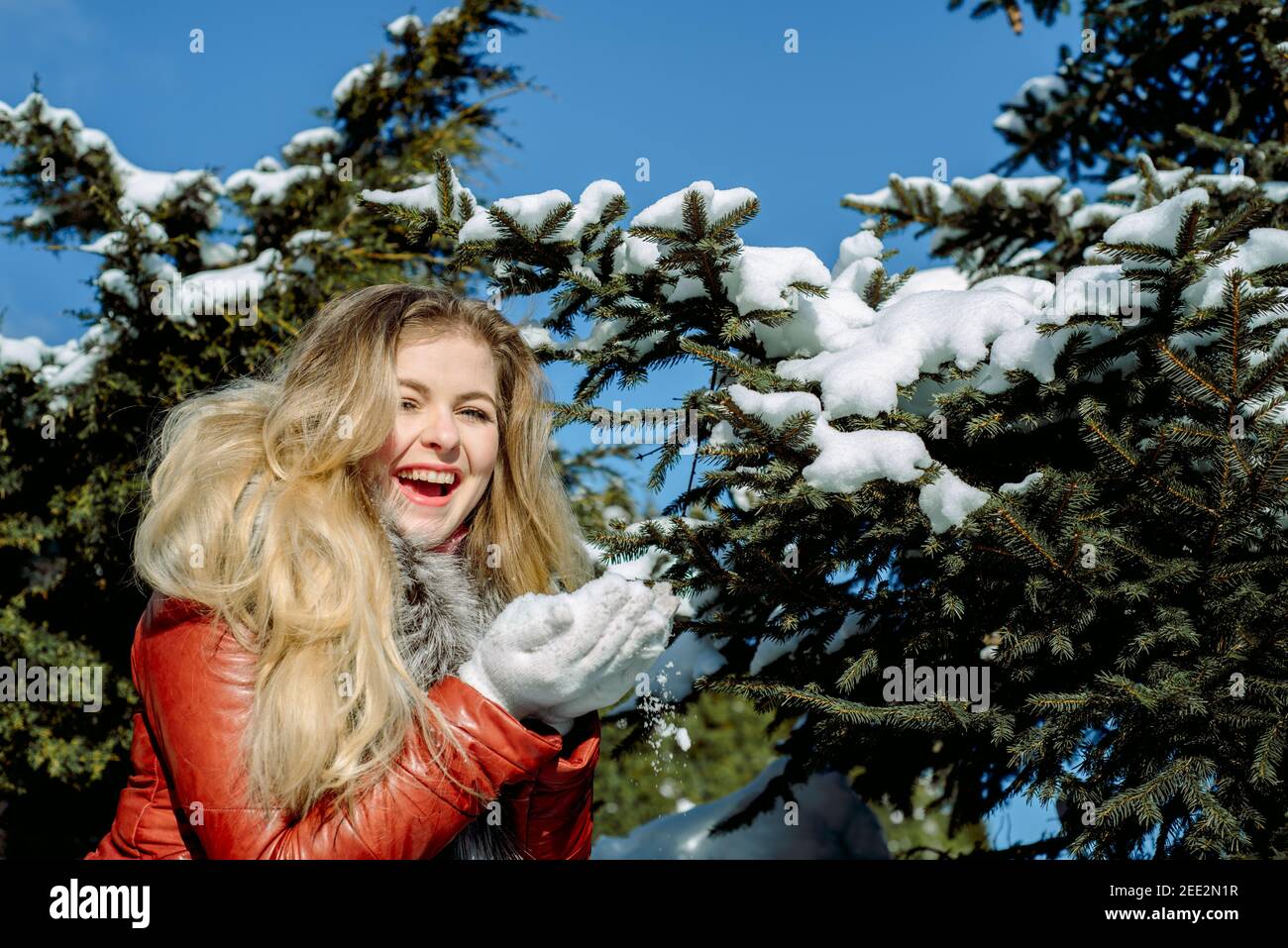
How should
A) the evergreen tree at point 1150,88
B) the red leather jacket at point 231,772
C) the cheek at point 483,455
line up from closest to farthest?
the red leather jacket at point 231,772 → the cheek at point 483,455 → the evergreen tree at point 1150,88

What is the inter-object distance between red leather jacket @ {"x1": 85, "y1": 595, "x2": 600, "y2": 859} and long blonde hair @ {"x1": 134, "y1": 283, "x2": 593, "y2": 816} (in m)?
0.03

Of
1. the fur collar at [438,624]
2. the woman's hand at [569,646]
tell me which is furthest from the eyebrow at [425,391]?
the woman's hand at [569,646]

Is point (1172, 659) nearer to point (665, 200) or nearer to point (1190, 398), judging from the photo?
point (1190, 398)

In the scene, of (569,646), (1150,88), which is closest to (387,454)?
(569,646)

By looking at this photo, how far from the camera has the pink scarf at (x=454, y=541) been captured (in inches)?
93.3

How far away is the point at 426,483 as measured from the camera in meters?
2.33

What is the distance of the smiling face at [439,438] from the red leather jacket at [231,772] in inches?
19.3

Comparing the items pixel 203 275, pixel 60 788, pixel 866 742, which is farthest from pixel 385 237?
pixel 866 742

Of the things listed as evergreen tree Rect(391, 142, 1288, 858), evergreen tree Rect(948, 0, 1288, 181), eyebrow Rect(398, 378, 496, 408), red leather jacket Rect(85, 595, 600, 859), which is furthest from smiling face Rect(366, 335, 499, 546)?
evergreen tree Rect(948, 0, 1288, 181)

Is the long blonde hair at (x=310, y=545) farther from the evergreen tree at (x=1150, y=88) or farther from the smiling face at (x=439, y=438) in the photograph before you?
the evergreen tree at (x=1150, y=88)

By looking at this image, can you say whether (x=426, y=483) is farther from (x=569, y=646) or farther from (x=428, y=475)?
(x=569, y=646)

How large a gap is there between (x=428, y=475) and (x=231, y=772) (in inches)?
31.2

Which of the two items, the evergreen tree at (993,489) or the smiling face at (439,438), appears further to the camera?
the smiling face at (439,438)
